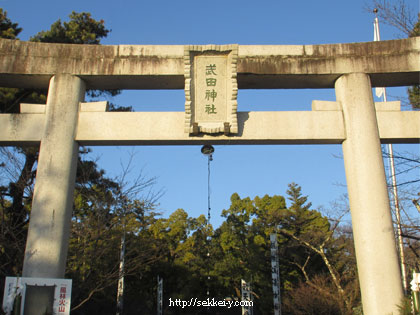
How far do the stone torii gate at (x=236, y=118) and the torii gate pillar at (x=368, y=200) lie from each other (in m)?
0.02

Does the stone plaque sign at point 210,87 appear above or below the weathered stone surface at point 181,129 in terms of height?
above

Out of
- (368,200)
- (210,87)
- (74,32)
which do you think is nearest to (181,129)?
(210,87)

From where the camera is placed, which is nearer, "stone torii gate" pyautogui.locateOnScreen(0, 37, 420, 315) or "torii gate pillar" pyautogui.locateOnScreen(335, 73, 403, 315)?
"torii gate pillar" pyautogui.locateOnScreen(335, 73, 403, 315)

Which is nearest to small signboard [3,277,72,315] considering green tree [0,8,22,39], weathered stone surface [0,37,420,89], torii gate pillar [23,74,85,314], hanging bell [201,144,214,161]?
torii gate pillar [23,74,85,314]

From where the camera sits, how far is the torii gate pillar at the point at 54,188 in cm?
601

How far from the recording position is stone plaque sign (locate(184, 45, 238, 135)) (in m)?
6.73

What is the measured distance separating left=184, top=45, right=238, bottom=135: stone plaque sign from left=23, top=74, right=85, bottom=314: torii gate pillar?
202 centimetres

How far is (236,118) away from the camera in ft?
21.9

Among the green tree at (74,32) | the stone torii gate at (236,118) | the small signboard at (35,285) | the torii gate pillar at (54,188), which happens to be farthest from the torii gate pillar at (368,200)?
the green tree at (74,32)

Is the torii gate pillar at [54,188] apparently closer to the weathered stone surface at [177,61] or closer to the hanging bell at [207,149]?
the weathered stone surface at [177,61]

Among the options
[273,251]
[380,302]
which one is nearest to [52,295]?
[380,302]

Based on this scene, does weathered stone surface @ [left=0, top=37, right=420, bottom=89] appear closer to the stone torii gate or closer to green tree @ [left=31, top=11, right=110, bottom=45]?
the stone torii gate

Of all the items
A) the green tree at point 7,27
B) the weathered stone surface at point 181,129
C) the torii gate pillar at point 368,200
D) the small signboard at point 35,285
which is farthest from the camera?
the green tree at point 7,27

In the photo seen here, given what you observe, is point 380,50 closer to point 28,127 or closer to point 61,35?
point 28,127
